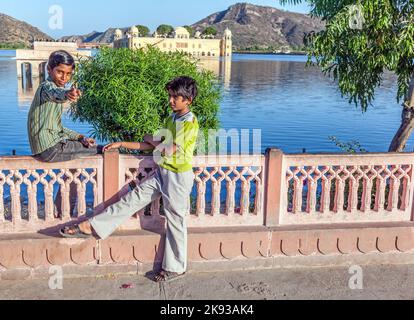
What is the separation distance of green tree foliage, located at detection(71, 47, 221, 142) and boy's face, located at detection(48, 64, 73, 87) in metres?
1.52

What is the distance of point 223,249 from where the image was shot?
16.5 feet

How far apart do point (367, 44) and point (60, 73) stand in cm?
543

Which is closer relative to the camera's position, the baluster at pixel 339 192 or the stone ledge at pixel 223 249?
the stone ledge at pixel 223 249

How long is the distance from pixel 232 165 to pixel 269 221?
0.72 metres

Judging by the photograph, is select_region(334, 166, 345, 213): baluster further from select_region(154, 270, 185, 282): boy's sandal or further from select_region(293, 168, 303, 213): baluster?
select_region(154, 270, 185, 282): boy's sandal

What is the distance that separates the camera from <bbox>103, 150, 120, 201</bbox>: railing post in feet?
15.8

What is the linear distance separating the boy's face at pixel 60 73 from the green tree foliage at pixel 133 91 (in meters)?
1.52

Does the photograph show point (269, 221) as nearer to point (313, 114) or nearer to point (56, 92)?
point (56, 92)

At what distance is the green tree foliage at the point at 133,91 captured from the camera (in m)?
6.14

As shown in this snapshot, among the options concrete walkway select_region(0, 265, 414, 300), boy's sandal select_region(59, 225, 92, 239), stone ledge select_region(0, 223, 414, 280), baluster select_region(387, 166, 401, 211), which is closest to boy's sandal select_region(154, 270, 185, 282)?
concrete walkway select_region(0, 265, 414, 300)

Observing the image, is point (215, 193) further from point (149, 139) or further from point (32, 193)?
point (32, 193)

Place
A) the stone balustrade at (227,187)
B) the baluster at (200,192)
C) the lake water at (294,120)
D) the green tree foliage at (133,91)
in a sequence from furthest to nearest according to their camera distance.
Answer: the lake water at (294,120)
the green tree foliage at (133,91)
the baluster at (200,192)
the stone balustrade at (227,187)

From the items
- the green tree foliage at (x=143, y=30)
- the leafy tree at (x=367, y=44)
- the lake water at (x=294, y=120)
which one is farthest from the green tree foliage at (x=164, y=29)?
the leafy tree at (x=367, y=44)

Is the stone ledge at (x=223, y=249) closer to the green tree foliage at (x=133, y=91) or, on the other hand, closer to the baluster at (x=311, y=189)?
the baluster at (x=311, y=189)
